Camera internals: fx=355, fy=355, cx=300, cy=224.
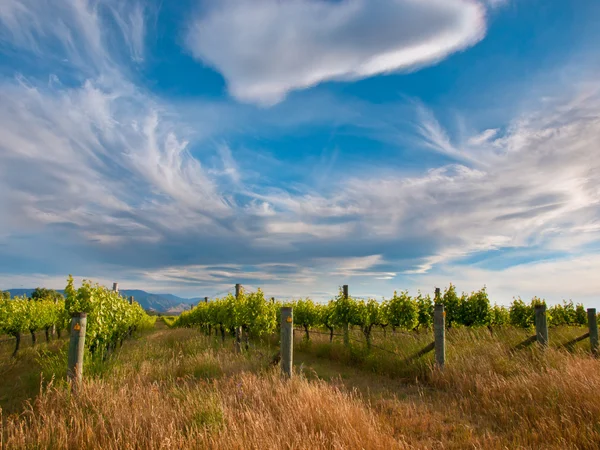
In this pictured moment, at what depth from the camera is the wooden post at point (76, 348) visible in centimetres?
659

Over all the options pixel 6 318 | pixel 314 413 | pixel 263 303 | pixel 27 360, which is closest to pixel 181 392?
pixel 314 413

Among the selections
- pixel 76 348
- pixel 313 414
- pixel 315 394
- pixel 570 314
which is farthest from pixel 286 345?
pixel 570 314

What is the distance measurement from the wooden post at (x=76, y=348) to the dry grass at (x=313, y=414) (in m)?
0.30

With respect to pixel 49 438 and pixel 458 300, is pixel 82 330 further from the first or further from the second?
pixel 458 300

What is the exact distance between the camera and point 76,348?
6.69 m

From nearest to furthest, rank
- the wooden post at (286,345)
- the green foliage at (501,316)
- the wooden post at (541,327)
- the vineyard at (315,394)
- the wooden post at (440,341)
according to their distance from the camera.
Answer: the vineyard at (315,394)
the wooden post at (286,345)
the wooden post at (440,341)
the wooden post at (541,327)
the green foliage at (501,316)

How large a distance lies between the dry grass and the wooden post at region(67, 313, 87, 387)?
296mm

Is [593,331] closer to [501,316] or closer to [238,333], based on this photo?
[501,316]

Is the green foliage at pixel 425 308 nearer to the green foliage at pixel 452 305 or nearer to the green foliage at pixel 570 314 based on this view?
the green foliage at pixel 452 305

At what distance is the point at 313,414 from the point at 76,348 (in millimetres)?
4805

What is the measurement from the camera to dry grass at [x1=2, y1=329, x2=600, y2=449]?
4.12 m

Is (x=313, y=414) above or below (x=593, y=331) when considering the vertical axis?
below

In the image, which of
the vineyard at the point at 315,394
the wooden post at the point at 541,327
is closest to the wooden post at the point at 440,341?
the vineyard at the point at 315,394

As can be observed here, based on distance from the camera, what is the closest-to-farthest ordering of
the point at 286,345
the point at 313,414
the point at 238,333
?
the point at 313,414 → the point at 286,345 → the point at 238,333
